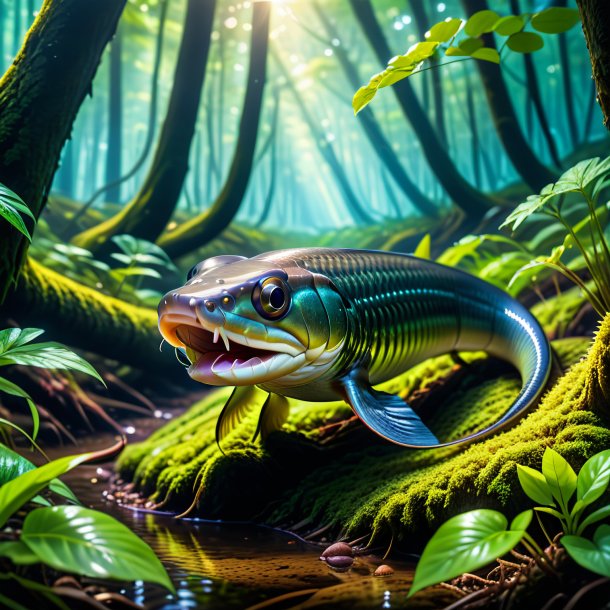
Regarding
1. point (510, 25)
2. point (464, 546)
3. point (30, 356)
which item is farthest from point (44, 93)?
point (464, 546)

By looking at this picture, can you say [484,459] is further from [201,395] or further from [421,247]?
[201,395]

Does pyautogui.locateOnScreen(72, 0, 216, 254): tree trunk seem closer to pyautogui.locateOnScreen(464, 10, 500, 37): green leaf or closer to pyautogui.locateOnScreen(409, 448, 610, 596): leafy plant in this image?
pyautogui.locateOnScreen(464, 10, 500, 37): green leaf

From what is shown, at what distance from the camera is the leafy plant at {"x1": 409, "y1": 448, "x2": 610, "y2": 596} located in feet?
4.42

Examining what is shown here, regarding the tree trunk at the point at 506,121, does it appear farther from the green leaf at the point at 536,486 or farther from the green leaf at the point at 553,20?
the green leaf at the point at 536,486

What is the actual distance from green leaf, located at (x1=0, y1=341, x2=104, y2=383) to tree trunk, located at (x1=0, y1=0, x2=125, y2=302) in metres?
0.98

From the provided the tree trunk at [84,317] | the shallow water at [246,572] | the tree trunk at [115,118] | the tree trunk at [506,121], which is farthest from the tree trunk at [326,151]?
the shallow water at [246,572]

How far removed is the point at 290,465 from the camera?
3121mm

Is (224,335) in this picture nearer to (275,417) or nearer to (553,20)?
(275,417)

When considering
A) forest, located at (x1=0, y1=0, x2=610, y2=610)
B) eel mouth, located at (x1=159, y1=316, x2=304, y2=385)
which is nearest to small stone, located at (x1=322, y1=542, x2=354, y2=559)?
forest, located at (x1=0, y1=0, x2=610, y2=610)

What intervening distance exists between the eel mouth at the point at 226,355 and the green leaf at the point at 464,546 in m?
0.98

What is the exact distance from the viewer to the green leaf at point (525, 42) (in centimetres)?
261

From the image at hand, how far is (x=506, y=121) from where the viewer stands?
24.3ft

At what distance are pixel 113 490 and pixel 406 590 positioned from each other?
233 centimetres

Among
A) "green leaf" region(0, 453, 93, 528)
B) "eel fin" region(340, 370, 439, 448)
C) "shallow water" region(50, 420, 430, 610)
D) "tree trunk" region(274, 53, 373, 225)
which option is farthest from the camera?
"tree trunk" region(274, 53, 373, 225)
